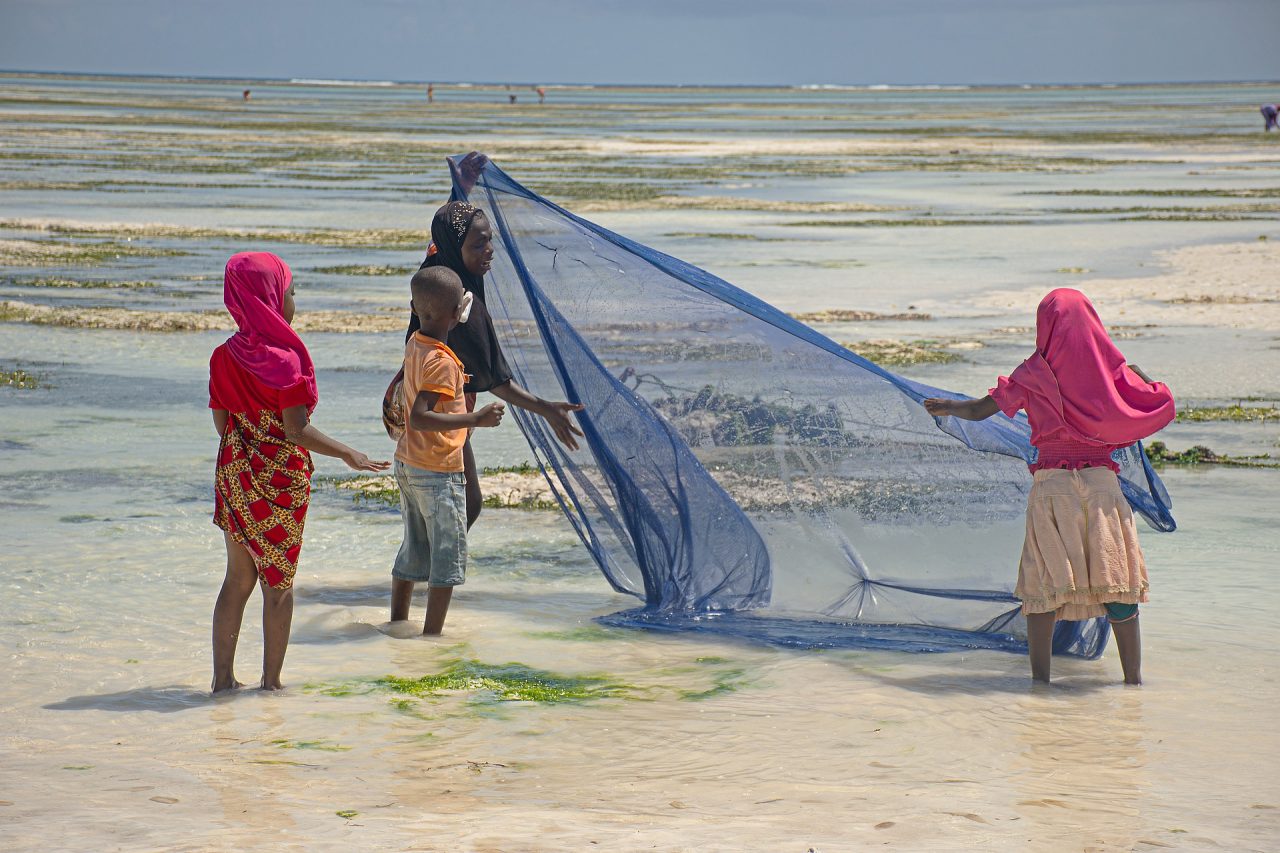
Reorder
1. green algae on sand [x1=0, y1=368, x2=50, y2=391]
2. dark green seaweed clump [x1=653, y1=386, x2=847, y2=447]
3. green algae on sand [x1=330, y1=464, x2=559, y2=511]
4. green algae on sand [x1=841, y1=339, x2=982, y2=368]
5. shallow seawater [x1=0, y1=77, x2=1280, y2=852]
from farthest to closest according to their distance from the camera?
green algae on sand [x1=841, y1=339, x2=982, y2=368] < green algae on sand [x1=0, y1=368, x2=50, y2=391] < green algae on sand [x1=330, y1=464, x2=559, y2=511] < dark green seaweed clump [x1=653, y1=386, x2=847, y2=447] < shallow seawater [x1=0, y1=77, x2=1280, y2=852]

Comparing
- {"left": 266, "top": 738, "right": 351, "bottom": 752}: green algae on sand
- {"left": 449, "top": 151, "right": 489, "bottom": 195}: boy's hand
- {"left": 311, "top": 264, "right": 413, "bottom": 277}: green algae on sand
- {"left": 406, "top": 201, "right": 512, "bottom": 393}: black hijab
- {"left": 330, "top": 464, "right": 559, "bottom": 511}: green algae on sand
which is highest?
{"left": 311, "top": 264, "right": 413, "bottom": 277}: green algae on sand

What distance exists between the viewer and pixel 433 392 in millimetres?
5102

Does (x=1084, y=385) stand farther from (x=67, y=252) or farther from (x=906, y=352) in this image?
(x=67, y=252)

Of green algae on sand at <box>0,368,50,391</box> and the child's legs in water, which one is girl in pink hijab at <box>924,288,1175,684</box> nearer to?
the child's legs in water

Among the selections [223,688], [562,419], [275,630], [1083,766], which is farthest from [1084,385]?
[223,688]

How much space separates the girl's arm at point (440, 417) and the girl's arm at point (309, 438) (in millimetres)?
521

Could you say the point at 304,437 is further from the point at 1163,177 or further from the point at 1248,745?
the point at 1163,177

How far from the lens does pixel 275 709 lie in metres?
4.83

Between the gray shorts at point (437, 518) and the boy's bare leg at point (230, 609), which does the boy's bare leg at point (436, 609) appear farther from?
the boy's bare leg at point (230, 609)

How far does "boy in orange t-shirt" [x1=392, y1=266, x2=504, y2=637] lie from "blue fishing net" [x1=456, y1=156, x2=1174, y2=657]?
21.9 inches

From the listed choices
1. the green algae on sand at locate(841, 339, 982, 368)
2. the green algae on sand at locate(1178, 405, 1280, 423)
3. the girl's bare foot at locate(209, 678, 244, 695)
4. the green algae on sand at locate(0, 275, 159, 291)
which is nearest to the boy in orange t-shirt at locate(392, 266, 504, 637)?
the girl's bare foot at locate(209, 678, 244, 695)

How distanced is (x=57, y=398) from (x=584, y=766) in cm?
697

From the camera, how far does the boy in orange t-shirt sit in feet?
16.7

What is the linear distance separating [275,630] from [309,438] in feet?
2.47
